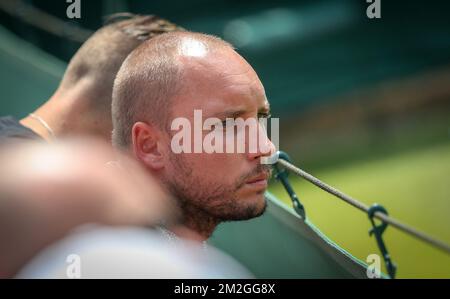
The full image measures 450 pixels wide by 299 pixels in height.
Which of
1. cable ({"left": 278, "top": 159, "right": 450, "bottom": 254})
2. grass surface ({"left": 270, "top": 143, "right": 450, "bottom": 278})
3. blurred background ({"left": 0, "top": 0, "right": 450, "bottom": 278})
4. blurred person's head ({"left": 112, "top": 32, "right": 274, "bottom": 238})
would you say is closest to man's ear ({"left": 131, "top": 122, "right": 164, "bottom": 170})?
blurred person's head ({"left": 112, "top": 32, "right": 274, "bottom": 238})

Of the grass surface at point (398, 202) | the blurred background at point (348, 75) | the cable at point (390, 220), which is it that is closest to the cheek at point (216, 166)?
the cable at point (390, 220)

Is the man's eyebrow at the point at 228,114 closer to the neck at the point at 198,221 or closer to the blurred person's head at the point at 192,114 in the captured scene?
the blurred person's head at the point at 192,114

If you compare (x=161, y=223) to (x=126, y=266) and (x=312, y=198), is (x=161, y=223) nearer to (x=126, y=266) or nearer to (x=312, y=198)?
(x=126, y=266)

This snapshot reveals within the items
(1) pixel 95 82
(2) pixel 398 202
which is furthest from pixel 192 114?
(2) pixel 398 202

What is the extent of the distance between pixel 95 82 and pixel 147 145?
349 mm

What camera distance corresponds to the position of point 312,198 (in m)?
2.16

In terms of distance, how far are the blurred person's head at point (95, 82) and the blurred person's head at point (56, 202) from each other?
316mm

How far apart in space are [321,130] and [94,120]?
1905 mm

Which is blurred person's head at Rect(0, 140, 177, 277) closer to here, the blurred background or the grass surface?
the grass surface

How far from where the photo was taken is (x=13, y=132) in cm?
120

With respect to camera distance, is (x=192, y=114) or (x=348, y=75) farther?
(x=348, y=75)

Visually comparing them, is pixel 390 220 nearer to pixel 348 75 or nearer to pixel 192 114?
pixel 192 114

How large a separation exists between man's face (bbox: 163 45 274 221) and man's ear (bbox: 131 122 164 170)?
15mm
